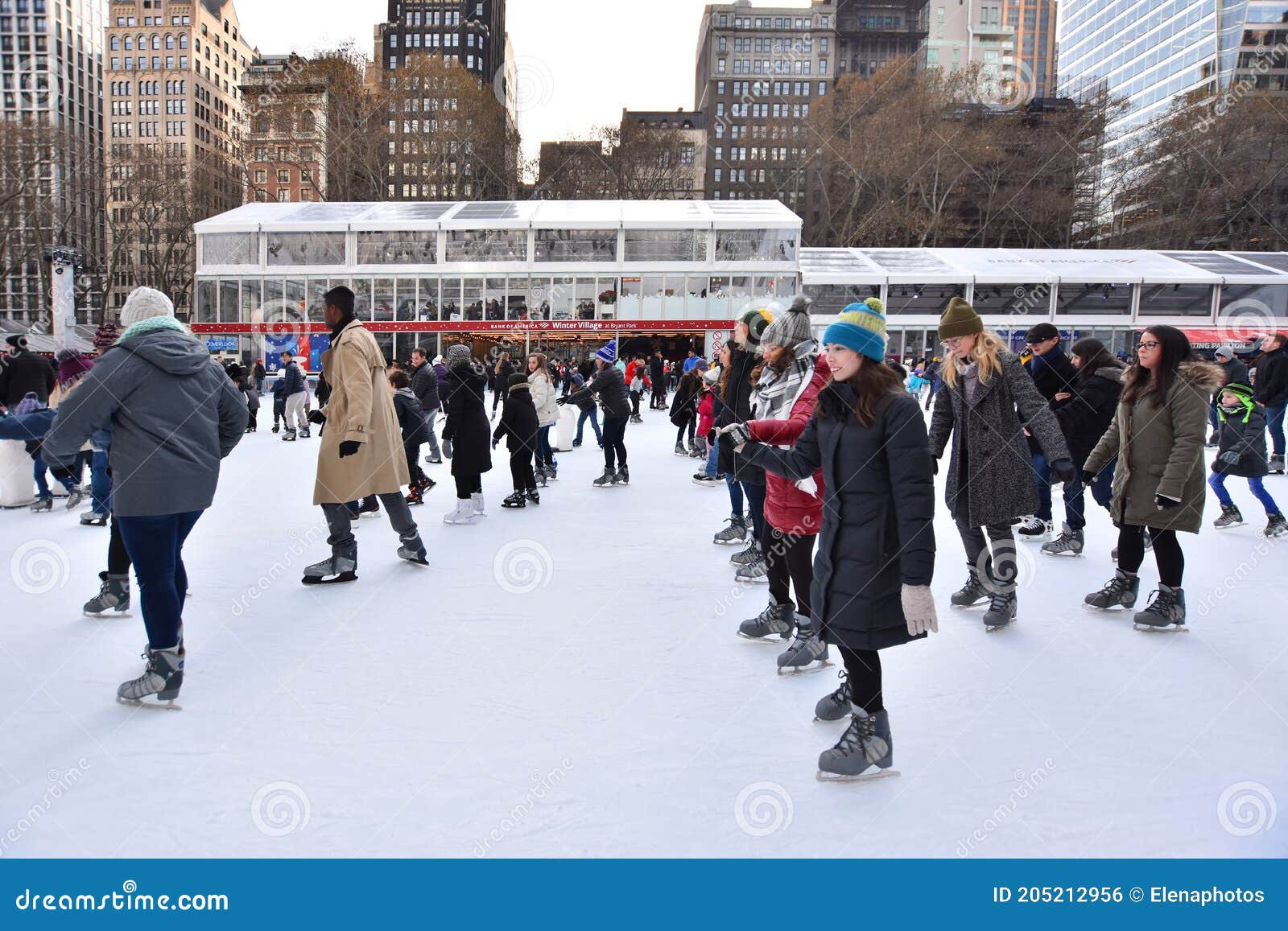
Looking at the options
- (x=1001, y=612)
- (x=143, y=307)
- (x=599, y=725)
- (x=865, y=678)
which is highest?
(x=143, y=307)

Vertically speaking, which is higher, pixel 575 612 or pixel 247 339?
pixel 247 339

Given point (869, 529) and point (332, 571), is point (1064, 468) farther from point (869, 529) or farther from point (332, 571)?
point (332, 571)

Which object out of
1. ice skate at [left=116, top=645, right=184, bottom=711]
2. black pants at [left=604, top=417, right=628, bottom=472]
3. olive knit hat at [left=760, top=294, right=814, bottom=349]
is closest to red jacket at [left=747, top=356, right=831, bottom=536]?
olive knit hat at [left=760, top=294, right=814, bottom=349]

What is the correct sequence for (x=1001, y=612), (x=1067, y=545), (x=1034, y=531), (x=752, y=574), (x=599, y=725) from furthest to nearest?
(x=1034, y=531)
(x=1067, y=545)
(x=752, y=574)
(x=1001, y=612)
(x=599, y=725)

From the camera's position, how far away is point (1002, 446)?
13.0ft

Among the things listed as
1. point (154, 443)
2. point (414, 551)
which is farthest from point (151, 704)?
point (414, 551)

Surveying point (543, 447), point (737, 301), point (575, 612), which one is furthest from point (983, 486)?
point (737, 301)

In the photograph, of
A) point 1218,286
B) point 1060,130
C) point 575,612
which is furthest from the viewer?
point 1060,130

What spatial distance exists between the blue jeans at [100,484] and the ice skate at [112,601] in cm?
191

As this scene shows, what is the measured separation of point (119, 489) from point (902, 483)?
8.31 feet

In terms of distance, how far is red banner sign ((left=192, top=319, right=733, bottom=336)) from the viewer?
100 ft

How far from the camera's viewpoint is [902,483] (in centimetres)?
243

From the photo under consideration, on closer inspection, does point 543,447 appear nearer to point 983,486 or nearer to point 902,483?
point 983,486

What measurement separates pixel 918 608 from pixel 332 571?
3.51 metres
